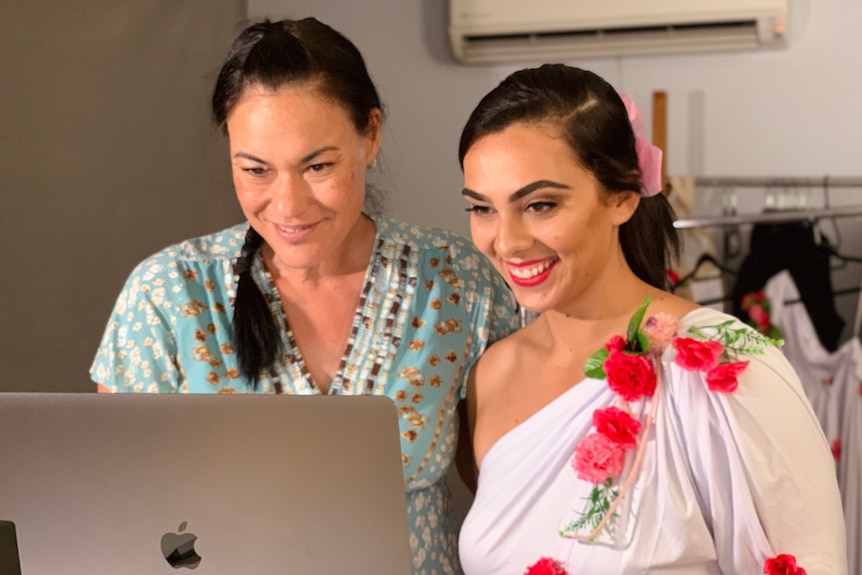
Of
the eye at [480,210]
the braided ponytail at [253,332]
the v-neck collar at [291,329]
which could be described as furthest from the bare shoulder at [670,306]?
the braided ponytail at [253,332]

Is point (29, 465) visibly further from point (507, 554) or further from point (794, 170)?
point (794, 170)

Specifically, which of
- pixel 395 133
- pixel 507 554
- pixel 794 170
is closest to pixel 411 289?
pixel 507 554

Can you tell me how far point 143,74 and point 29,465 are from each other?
131cm

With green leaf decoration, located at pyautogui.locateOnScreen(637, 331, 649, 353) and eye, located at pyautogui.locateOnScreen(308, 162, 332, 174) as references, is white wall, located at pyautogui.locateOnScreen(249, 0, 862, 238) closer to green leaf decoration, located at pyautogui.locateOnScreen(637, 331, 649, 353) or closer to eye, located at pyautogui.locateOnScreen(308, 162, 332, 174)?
eye, located at pyautogui.locateOnScreen(308, 162, 332, 174)

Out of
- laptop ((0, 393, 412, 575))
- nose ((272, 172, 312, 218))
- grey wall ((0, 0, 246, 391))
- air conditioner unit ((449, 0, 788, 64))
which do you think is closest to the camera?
laptop ((0, 393, 412, 575))

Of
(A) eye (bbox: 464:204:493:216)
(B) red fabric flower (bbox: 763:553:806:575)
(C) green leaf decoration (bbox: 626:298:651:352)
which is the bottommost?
(B) red fabric flower (bbox: 763:553:806:575)

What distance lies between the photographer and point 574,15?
7.57 feet

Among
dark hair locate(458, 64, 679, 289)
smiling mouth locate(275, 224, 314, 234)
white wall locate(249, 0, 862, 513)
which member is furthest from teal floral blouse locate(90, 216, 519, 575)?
white wall locate(249, 0, 862, 513)

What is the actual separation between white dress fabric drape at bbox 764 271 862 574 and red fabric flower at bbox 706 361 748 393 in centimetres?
112

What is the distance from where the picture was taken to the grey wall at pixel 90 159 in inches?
69.6

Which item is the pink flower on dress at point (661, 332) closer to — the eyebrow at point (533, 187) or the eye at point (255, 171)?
the eyebrow at point (533, 187)

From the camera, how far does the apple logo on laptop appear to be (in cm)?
88

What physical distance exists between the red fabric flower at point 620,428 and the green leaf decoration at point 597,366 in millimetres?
54

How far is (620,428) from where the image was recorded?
1242 millimetres
